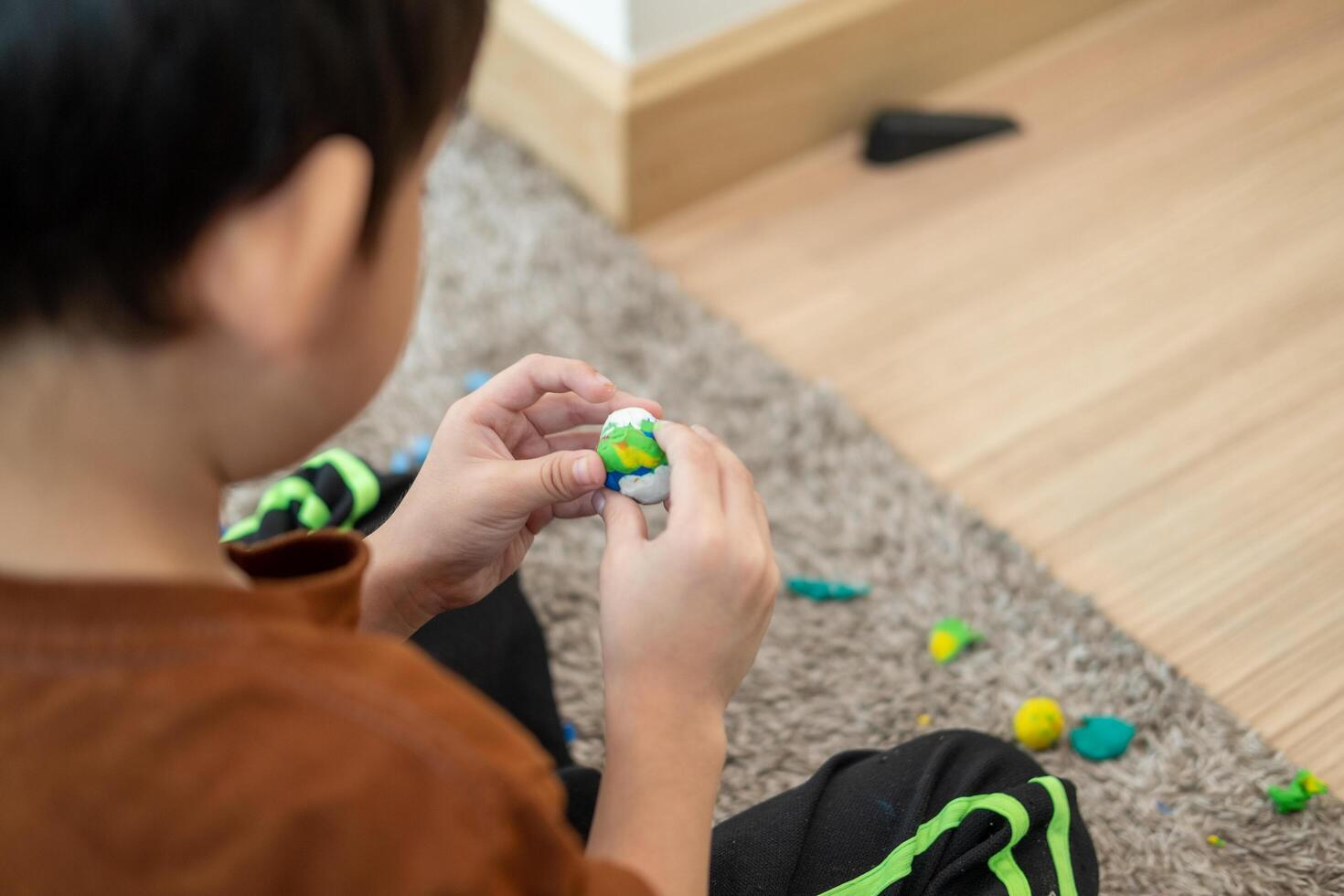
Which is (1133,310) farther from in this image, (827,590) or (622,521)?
(622,521)

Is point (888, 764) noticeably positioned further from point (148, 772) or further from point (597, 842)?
point (148, 772)

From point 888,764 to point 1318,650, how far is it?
17.4 inches

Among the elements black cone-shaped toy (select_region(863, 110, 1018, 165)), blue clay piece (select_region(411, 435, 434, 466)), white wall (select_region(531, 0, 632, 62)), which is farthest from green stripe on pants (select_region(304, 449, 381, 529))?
black cone-shaped toy (select_region(863, 110, 1018, 165))

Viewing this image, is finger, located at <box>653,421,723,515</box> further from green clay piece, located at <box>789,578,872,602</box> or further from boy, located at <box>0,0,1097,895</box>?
green clay piece, located at <box>789,578,872,602</box>

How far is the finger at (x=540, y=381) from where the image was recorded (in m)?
0.75

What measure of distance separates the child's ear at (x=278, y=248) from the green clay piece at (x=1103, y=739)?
714mm

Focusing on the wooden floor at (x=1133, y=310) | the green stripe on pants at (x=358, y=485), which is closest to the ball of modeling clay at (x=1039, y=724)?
the wooden floor at (x=1133, y=310)

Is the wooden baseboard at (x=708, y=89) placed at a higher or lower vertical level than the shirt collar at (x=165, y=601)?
lower

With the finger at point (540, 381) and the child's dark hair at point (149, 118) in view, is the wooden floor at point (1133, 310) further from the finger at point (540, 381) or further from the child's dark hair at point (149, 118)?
the child's dark hair at point (149, 118)

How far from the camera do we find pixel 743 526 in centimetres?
63

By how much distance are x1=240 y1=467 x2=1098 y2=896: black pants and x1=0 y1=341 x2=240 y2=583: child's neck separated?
1.19ft

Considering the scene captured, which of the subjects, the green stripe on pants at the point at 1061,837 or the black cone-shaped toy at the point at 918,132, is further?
the black cone-shaped toy at the point at 918,132

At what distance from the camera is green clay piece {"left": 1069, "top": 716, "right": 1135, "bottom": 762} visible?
96 centimetres

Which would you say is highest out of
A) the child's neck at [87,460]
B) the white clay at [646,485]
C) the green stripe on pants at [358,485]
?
the child's neck at [87,460]
